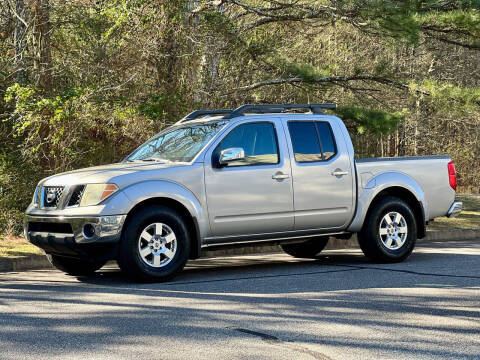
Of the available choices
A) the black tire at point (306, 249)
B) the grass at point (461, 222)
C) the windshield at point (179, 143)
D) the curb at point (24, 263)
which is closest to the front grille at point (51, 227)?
the curb at point (24, 263)

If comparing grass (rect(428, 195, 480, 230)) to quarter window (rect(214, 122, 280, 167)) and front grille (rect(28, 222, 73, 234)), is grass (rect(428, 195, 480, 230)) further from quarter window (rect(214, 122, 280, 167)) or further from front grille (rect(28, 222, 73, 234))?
front grille (rect(28, 222, 73, 234))

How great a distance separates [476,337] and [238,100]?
13.1 meters

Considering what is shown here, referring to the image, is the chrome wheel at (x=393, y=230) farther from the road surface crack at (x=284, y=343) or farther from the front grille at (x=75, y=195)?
the road surface crack at (x=284, y=343)

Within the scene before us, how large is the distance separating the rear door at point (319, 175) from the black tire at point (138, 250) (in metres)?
1.63

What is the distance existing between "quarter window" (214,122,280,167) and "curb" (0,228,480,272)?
1078 millimetres

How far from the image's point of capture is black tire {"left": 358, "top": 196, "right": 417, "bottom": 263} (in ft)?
36.3

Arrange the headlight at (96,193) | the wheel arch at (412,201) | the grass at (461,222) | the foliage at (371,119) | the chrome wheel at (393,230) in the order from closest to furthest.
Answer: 1. the headlight at (96,193)
2. the chrome wheel at (393,230)
3. the wheel arch at (412,201)
4. the grass at (461,222)
5. the foliage at (371,119)

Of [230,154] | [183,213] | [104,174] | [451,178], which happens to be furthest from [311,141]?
[104,174]

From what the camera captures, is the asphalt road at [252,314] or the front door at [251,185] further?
the front door at [251,185]

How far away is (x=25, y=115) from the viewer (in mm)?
15078

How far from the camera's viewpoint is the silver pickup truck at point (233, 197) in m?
9.28

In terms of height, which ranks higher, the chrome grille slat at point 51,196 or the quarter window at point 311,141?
the quarter window at point 311,141

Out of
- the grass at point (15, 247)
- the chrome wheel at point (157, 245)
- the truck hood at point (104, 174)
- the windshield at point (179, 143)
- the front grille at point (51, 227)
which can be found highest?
the windshield at point (179, 143)

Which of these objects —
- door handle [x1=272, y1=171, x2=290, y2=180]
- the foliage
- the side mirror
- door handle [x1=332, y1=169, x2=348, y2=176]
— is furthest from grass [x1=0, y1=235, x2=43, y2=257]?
the foliage
